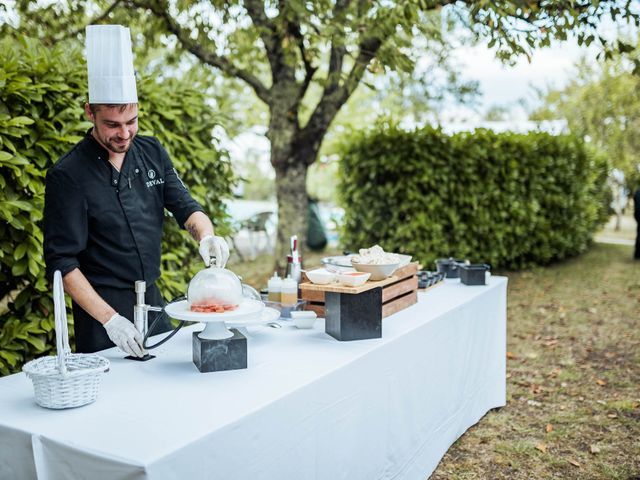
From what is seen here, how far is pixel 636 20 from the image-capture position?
13.1 feet

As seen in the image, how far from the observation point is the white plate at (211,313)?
2.04 m

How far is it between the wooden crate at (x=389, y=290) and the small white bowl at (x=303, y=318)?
111mm

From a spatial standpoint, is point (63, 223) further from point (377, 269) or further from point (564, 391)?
point (564, 391)

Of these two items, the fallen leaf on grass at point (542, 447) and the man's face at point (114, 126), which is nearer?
the man's face at point (114, 126)

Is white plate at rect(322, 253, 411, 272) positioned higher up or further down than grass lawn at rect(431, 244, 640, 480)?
higher up

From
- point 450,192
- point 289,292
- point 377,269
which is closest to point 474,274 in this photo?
point 377,269

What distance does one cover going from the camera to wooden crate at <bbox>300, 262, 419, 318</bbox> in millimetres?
2646

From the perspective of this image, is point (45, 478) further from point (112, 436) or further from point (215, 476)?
point (215, 476)

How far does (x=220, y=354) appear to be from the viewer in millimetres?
2154

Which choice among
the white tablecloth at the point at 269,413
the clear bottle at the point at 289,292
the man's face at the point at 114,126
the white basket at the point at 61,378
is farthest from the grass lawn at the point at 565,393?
the man's face at the point at 114,126

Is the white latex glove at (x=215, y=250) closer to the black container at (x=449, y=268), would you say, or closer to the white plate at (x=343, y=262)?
the white plate at (x=343, y=262)

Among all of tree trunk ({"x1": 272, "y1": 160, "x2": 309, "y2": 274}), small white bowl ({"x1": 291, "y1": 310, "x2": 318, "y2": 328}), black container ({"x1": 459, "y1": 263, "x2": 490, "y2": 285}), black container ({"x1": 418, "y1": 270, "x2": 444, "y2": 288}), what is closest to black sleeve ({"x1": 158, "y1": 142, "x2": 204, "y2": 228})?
small white bowl ({"x1": 291, "y1": 310, "x2": 318, "y2": 328})

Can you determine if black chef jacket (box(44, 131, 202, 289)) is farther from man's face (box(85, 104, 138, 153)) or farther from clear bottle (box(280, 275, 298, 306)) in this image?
clear bottle (box(280, 275, 298, 306))

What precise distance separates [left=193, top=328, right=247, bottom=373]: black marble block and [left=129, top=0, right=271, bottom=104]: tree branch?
5291 mm
